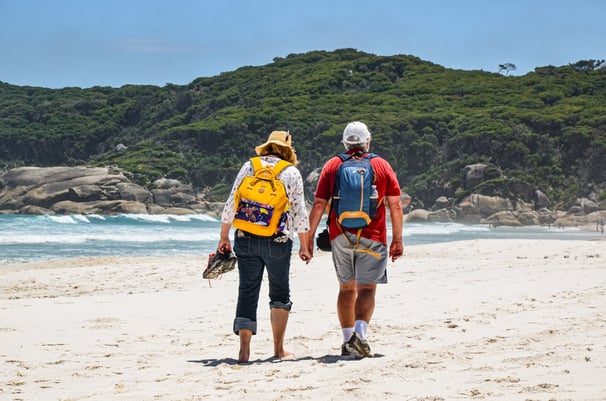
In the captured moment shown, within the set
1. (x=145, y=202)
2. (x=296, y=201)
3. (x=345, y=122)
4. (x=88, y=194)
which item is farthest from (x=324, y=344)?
(x=345, y=122)

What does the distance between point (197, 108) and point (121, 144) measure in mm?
11405

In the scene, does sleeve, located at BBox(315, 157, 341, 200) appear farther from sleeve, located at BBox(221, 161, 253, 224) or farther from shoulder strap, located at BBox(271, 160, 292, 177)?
sleeve, located at BBox(221, 161, 253, 224)

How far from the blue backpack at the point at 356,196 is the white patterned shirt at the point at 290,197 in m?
0.25

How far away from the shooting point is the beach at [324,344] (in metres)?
4.30

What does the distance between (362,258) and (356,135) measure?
86 centimetres

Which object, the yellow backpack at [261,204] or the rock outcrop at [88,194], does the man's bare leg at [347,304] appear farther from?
the rock outcrop at [88,194]

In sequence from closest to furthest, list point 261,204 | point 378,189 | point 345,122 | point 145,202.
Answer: point 261,204, point 378,189, point 145,202, point 345,122

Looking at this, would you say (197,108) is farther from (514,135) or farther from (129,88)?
(514,135)

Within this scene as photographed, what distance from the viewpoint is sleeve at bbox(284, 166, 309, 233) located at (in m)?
5.27

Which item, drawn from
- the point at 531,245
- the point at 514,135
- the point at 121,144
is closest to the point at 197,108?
the point at 121,144

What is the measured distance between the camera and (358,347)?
5234 millimetres

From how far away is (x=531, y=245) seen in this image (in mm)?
18641

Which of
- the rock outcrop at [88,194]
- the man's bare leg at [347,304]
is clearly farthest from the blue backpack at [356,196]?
the rock outcrop at [88,194]

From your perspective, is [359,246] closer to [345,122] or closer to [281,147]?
[281,147]
